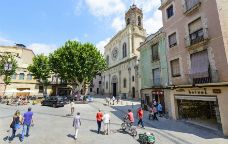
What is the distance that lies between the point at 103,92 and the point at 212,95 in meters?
47.7

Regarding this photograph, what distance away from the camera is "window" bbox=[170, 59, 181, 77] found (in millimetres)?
15961

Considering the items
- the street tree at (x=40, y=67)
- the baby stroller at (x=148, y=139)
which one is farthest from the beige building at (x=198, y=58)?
the street tree at (x=40, y=67)

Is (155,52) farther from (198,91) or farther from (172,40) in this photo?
(198,91)

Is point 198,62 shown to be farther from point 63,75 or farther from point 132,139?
point 63,75

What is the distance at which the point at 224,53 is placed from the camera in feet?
36.2

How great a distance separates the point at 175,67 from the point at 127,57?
27.8 m

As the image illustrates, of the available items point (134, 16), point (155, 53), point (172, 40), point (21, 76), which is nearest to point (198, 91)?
point (172, 40)

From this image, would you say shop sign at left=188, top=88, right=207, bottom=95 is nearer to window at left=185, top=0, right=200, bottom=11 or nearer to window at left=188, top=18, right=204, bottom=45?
window at left=188, top=18, right=204, bottom=45

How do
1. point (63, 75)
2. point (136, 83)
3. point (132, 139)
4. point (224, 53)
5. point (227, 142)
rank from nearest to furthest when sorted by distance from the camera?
point (227, 142) < point (132, 139) < point (224, 53) < point (63, 75) < point (136, 83)

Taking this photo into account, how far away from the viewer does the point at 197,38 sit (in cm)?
1323

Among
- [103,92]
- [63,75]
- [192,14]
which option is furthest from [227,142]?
[103,92]

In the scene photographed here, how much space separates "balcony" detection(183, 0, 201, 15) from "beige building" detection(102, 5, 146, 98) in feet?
80.7

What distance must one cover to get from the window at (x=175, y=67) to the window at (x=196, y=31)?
285cm

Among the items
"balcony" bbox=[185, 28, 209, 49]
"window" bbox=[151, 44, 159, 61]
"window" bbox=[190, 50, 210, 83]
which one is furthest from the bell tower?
"window" bbox=[190, 50, 210, 83]
